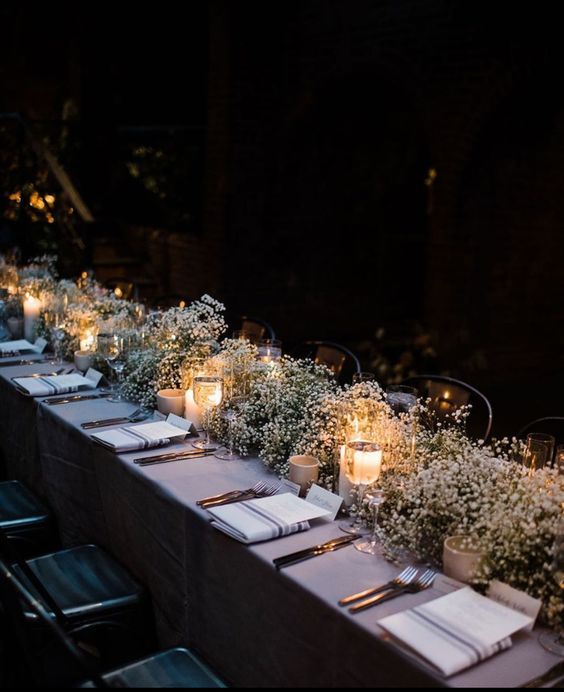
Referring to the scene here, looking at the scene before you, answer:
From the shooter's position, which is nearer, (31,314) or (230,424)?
(230,424)

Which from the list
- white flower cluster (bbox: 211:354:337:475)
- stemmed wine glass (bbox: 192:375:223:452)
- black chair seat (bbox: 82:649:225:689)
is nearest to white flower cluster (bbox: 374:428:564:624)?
white flower cluster (bbox: 211:354:337:475)

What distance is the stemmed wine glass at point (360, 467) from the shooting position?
7.72ft

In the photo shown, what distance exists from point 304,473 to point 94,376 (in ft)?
5.27

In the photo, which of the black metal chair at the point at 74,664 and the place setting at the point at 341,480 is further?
the place setting at the point at 341,480

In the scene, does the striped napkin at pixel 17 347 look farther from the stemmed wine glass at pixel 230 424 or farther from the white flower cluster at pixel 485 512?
the white flower cluster at pixel 485 512

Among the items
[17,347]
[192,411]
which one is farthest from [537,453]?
[17,347]

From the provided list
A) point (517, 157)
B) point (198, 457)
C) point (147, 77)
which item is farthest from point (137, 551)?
point (147, 77)

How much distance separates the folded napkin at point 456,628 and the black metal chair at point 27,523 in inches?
75.3

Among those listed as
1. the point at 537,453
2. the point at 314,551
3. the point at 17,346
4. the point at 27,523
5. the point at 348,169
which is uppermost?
the point at 348,169

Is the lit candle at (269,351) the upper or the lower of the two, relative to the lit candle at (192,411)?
upper

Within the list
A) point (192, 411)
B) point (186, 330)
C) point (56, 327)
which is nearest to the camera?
point (192, 411)

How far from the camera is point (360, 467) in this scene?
2.37 meters

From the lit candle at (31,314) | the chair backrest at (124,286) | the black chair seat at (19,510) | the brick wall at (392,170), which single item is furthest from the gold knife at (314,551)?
the brick wall at (392,170)

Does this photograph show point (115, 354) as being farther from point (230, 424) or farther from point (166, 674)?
point (166, 674)
